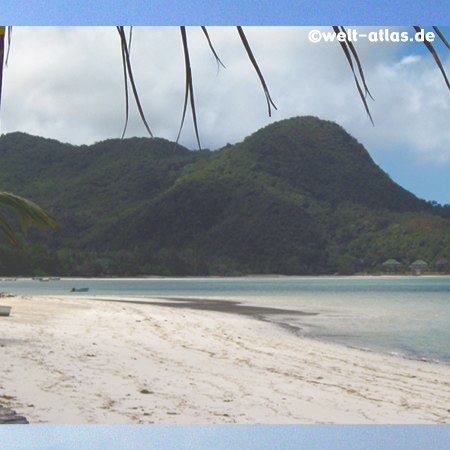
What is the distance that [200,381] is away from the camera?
135 inches

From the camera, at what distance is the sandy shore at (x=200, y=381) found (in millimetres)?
2600

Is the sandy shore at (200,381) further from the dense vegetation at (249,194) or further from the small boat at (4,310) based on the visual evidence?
the dense vegetation at (249,194)

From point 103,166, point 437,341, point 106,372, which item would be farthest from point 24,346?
point 437,341

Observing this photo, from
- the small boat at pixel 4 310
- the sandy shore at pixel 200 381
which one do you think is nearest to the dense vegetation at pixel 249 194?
the small boat at pixel 4 310

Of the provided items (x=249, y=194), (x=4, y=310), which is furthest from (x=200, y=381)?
(x=249, y=194)

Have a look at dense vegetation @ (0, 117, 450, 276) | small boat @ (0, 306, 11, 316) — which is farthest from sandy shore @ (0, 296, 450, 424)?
dense vegetation @ (0, 117, 450, 276)

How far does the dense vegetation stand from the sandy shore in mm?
1658

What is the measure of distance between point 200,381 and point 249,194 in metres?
6.46

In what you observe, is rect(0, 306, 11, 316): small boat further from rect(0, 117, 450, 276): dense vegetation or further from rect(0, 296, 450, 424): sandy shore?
rect(0, 117, 450, 276): dense vegetation

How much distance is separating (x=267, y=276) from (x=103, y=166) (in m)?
15.4

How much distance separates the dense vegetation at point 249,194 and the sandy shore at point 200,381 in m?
1.66

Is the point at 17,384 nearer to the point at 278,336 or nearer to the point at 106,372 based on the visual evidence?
the point at 106,372

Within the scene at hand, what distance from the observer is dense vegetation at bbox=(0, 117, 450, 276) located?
20.8 ft

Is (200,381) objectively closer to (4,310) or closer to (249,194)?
(4,310)
